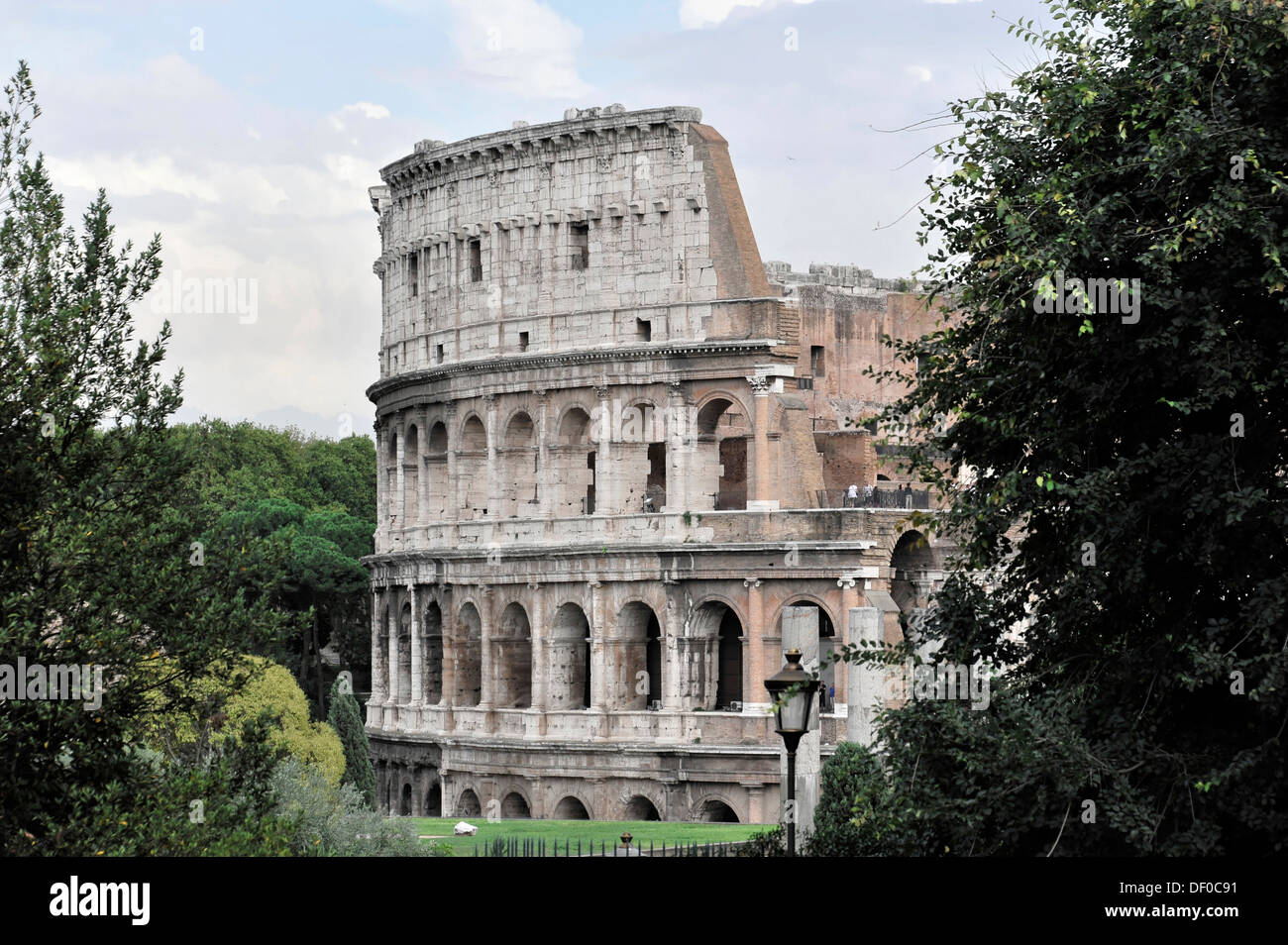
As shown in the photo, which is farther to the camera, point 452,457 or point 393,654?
point 393,654

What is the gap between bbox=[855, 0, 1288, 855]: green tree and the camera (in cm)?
1808

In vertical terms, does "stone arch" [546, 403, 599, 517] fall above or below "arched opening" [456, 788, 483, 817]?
above

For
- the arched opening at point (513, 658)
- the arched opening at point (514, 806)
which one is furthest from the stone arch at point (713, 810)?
the arched opening at point (513, 658)

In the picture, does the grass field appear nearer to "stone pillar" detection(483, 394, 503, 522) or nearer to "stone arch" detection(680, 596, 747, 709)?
"stone arch" detection(680, 596, 747, 709)

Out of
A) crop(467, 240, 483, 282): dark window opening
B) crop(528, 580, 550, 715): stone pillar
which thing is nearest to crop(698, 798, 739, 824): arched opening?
crop(528, 580, 550, 715): stone pillar

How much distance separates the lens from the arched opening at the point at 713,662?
48562 mm

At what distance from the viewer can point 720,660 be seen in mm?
50719

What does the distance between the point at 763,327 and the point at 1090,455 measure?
29.0m

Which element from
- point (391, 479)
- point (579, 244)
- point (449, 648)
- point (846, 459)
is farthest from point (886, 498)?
point (391, 479)

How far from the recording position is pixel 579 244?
51.3m

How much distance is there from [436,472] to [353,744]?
8.03m

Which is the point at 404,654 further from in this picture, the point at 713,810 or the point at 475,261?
the point at 713,810

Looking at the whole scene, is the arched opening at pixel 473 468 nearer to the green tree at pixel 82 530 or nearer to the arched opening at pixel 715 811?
the arched opening at pixel 715 811

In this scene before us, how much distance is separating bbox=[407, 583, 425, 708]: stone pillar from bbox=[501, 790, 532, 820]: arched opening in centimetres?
546
